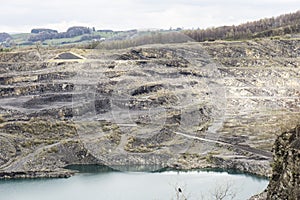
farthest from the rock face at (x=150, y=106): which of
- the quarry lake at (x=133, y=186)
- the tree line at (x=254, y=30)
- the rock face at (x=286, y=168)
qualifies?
the rock face at (x=286, y=168)

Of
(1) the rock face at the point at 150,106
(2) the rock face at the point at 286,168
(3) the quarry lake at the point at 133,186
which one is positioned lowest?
(3) the quarry lake at the point at 133,186

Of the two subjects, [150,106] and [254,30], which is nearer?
[150,106]

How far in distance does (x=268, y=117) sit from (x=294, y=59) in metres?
15.1

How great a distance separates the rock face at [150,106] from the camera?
29172 mm

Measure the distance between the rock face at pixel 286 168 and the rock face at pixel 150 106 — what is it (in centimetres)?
1089

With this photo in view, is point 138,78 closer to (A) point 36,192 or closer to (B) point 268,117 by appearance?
(B) point 268,117

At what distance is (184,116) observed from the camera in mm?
36219

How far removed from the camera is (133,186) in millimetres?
24281

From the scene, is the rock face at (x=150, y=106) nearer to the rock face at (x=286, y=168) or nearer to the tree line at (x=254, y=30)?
the tree line at (x=254, y=30)

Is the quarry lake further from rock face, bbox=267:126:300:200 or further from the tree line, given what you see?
the tree line

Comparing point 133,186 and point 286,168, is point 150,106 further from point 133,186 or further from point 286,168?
point 286,168

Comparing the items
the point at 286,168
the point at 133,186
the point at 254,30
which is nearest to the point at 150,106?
the point at 133,186

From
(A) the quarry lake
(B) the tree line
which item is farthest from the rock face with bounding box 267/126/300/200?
(B) the tree line

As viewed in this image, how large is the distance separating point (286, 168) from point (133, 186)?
14.8m
